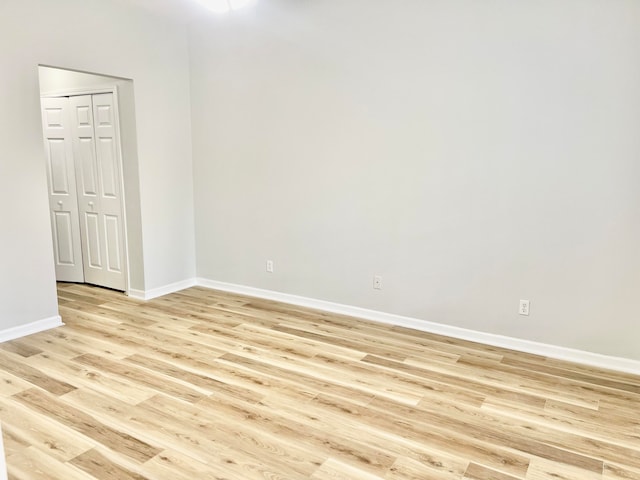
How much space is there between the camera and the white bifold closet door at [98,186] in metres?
4.74

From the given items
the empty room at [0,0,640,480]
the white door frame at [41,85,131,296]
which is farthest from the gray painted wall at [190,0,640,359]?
the white door frame at [41,85,131,296]

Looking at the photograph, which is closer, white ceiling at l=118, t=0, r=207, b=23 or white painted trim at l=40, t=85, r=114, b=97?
white ceiling at l=118, t=0, r=207, b=23

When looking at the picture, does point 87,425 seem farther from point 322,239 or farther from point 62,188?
point 62,188

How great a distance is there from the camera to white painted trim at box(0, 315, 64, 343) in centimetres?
367

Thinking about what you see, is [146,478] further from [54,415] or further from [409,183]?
[409,183]

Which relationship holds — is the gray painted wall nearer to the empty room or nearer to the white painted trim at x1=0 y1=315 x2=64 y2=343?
the empty room

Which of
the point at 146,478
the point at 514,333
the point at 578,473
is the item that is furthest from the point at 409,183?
the point at 146,478

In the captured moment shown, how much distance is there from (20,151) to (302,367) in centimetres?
275

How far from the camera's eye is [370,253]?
4.14m

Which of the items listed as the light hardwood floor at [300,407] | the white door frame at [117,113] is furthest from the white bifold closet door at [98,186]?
the light hardwood floor at [300,407]

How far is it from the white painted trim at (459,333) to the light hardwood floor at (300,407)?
10cm

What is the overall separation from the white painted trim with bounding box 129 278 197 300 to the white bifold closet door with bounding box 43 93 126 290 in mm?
225

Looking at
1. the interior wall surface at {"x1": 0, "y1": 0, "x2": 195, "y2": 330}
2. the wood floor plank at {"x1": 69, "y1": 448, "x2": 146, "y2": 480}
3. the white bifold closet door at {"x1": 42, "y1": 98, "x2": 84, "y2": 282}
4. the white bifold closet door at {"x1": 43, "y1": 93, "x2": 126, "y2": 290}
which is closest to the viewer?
the wood floor plank at {"x1": 69, "y1": 448, "x2": 146, "y2": 480}

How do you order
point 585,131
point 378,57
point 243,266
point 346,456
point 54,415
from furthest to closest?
point 243,266 < point 378,57 < point 585,131 < point 54,415 < point 346,456
